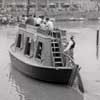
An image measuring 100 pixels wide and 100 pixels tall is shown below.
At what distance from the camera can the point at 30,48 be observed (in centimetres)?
2406

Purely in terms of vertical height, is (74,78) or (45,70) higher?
(45,70)

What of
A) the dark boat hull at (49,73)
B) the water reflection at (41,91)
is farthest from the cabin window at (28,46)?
the water reflection at (41,91)

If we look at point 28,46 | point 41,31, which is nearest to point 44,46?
point 41,31

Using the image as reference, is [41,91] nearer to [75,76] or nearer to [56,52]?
[75,76]

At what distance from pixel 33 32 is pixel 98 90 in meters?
6.14

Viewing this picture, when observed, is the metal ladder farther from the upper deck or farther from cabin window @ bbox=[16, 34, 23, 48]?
cabin window @ bbox=[16, 34, 23, 48]

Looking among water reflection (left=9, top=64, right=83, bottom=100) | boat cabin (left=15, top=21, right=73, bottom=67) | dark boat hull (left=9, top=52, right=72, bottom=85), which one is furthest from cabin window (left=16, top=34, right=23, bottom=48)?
water reflection (left=9, top=64, right=83, bottom=100)

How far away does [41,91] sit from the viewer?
20.7 metres

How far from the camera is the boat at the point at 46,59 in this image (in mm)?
20156

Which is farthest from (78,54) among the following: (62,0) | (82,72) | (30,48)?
(62,0)

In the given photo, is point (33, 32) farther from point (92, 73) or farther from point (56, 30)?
point (92, 73)

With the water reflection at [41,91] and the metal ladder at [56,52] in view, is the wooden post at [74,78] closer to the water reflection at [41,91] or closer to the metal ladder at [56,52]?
the water reflection at [41,91]

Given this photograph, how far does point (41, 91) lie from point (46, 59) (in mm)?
1977

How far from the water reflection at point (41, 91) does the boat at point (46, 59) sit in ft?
1.15
